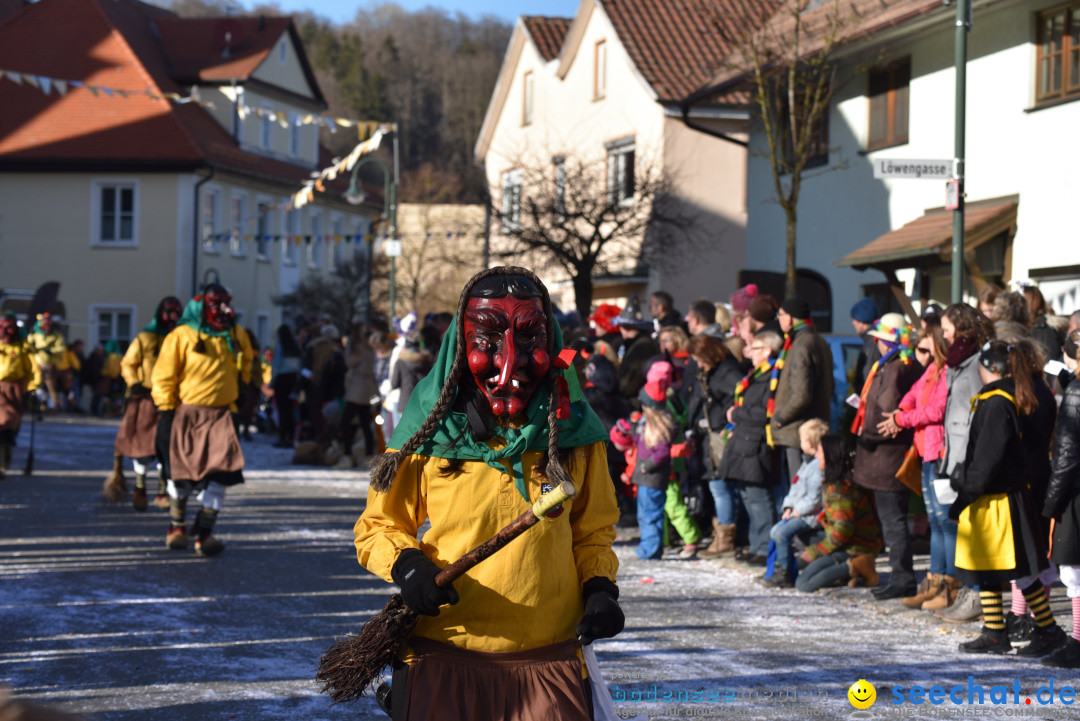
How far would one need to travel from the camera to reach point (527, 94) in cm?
3456

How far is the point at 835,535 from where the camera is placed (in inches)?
362

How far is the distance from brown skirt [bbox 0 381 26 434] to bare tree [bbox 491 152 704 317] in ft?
34.6

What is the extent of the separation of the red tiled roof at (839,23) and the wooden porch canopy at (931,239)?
2.62 metres

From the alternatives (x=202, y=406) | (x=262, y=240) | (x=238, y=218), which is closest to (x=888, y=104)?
(x=202, y=406)

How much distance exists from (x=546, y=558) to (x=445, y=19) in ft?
257

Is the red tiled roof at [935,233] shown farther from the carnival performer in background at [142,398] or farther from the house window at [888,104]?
the carnival performer in background at [142,398]

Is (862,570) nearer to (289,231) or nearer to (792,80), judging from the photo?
(792,80)

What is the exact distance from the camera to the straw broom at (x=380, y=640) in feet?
11.6

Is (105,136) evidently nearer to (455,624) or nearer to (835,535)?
(835,535)

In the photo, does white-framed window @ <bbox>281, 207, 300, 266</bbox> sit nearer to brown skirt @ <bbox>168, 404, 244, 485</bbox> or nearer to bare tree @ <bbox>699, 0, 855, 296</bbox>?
bare tree @ <bbox>699, 0, 855, 296</bbox>

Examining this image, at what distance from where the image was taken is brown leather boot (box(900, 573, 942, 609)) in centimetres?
855

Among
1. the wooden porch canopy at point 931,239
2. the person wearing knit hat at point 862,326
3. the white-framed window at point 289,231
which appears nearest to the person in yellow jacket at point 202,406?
the person wearing knit hat at point 862,326

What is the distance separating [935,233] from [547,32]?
20660 millimetres

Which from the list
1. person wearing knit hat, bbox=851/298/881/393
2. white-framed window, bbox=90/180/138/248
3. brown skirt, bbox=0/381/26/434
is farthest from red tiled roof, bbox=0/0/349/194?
person wearing knit hat, bbox=851/298/881/393
